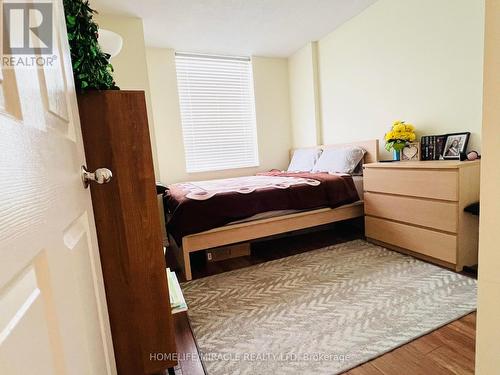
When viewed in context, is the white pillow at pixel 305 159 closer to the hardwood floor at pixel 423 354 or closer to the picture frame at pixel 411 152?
the picture frame at pixel 411 152

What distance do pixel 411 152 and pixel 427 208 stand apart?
0.73 m

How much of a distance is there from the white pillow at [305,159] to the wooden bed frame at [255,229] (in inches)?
38.2

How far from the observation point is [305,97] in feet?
12.6

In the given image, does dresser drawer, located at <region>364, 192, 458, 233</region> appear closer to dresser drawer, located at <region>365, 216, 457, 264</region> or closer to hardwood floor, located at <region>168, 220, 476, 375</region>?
dresser drawer, located at <region>365, 216, 457, 264</region>

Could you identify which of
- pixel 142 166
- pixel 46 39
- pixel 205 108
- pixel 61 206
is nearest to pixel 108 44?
pixel 142 166

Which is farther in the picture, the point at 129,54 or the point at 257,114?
the point at 257,114

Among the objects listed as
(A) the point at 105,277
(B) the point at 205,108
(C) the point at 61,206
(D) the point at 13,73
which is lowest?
(A) the point at 105,277

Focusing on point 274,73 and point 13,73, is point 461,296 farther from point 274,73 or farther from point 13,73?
point 274,73

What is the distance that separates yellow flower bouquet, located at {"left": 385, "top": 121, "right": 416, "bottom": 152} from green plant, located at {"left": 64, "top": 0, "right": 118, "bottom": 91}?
8.01 ft

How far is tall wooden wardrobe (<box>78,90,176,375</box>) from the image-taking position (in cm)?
96

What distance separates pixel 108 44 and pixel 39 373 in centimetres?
182

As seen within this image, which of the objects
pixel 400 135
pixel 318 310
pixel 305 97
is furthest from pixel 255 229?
pixel 305 97

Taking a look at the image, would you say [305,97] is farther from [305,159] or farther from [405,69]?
[405,69]

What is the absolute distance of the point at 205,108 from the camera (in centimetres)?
373
